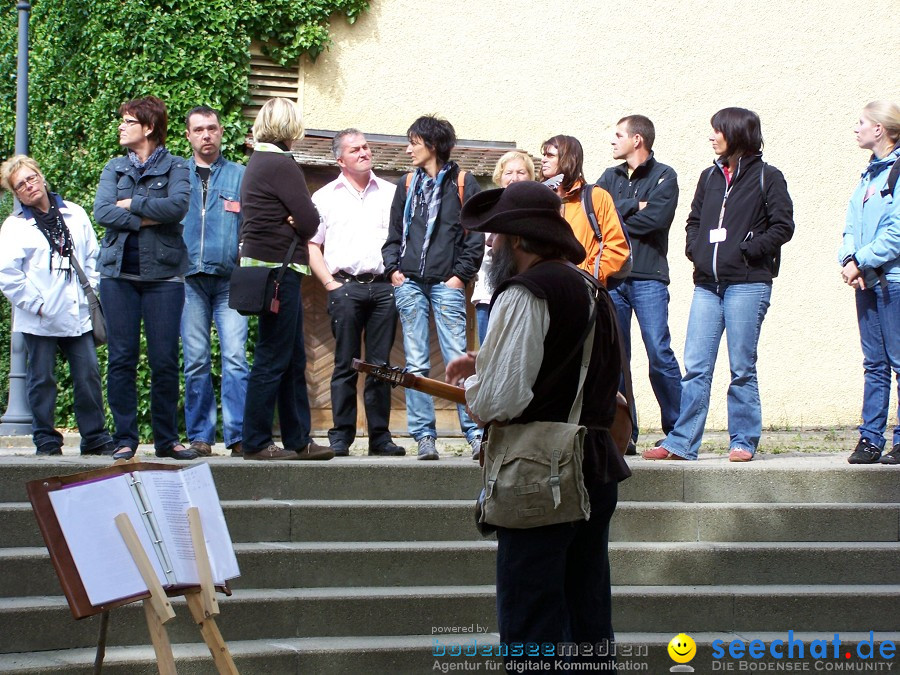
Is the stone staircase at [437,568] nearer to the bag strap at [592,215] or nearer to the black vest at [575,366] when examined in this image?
the bag strap at [592,215]

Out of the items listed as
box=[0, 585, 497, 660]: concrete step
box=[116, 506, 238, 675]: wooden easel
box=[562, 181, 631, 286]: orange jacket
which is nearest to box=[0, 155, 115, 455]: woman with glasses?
box=[0, 585, 497, 660]: concrete step

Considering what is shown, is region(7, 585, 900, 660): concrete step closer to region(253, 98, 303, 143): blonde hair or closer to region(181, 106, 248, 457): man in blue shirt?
region(181, 106, 248, 457): man in blue shirt

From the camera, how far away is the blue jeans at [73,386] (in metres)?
6.84

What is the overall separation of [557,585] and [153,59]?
7.96 m

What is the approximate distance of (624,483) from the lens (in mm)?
6309

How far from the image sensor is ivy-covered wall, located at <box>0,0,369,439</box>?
1027cm

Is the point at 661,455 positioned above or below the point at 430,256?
below

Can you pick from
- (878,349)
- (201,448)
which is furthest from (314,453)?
(878,349)

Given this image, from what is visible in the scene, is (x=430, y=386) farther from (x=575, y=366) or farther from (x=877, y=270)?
(x=877, y=270)

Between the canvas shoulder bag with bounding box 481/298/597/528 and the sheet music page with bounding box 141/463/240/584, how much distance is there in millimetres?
1100

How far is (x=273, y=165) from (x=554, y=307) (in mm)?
3089

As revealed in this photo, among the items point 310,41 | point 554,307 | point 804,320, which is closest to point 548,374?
point 554,307

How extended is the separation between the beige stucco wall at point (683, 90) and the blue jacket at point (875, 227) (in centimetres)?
401

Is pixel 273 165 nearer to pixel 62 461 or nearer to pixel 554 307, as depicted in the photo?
pixel 62 461
